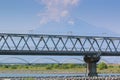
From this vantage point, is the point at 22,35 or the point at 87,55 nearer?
the point at 22,35

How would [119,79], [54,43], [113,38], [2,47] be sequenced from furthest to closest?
1. [113,38]
2. [54,43]
3. [2,47]
4. [119,79]

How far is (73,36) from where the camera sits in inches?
6270

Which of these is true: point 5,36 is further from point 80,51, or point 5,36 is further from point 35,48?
point 80,51

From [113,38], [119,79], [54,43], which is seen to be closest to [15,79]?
[119,79]

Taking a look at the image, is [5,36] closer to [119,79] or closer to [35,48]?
[35,48]

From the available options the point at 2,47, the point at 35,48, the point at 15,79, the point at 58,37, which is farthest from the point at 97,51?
the point at 15,79

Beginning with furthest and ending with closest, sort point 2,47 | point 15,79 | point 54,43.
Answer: point 54,43 → point 2,47 → point 15,79

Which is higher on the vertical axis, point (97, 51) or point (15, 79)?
point (97, 51)

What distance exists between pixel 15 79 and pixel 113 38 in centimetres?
7288

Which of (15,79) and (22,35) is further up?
(22,35)

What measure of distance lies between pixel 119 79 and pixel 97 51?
43.6 meters

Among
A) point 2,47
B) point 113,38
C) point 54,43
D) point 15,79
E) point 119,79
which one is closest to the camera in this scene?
point 15,79

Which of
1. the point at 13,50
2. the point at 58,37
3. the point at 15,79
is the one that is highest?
the point at 58,37

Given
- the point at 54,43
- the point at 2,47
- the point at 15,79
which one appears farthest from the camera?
the point at 54,43
